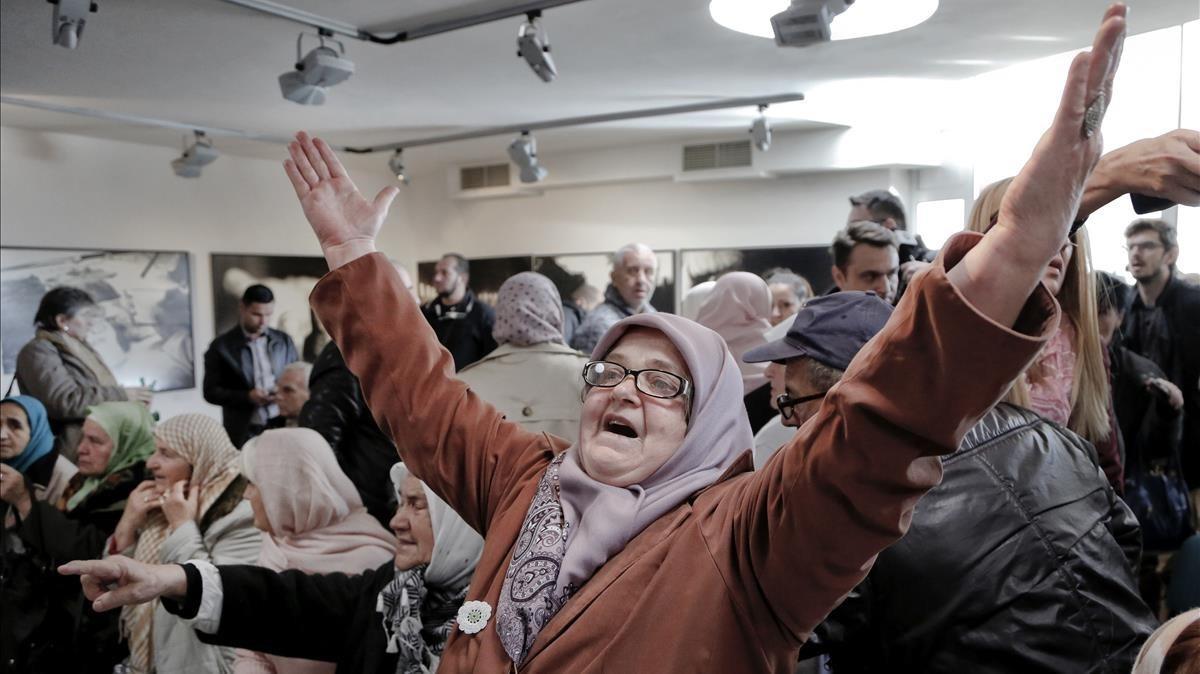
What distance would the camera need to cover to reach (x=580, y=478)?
3.98ft

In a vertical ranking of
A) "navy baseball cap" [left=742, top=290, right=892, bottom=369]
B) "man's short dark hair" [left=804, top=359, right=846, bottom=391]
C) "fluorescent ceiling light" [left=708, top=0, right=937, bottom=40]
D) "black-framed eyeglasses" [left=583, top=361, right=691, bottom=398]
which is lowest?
"man's short dark hair" [left=804, top=359, right=846, bottom=391]

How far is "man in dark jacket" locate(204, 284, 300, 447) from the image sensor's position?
5.43 m

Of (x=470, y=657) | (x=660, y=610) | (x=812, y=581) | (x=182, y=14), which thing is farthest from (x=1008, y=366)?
(x=182, y=14)

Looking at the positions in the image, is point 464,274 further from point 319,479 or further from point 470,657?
point 470,657

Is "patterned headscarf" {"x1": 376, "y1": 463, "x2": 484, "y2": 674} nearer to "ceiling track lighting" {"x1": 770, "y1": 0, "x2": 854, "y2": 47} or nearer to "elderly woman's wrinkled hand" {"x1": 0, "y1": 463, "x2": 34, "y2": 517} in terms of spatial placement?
"elderly woman's wrinkled hand" {"x1": 0, "y1": 463, "x2": 34, "y2": 517}

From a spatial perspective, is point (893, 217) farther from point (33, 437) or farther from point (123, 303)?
point (123, 303)

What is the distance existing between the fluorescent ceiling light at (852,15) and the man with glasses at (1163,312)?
1.38m

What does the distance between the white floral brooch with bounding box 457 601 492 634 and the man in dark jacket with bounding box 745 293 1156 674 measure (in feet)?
1.81

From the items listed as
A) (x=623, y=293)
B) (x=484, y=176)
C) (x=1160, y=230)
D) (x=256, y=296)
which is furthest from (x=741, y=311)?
(x=484, y=176)

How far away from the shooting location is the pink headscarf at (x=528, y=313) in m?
2.79

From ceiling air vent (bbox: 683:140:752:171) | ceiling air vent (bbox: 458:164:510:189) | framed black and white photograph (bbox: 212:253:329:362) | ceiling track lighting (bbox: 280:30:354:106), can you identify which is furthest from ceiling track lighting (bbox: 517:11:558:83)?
ceiling air vent (bbox: 458:164:510:189)

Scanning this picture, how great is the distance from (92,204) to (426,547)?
6.57 metres

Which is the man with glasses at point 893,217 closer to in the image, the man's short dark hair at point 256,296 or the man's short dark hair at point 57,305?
the man's short dark hair at point 256,296

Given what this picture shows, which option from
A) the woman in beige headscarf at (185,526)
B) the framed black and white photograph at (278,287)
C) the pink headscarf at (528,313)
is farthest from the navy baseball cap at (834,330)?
the framed black and white photograph at (278,287)
